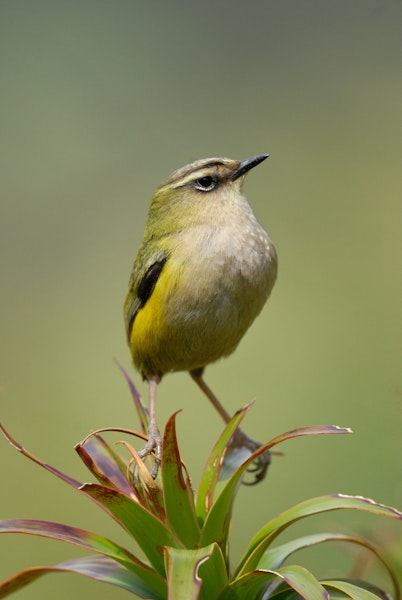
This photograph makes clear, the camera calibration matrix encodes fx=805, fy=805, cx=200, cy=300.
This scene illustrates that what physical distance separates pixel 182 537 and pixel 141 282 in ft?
3.30

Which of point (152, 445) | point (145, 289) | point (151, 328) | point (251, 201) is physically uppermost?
point (251, 201)

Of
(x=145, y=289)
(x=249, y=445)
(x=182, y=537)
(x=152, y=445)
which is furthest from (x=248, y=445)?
(x=182, y=537)

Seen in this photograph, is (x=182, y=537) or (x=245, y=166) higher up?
(x=245, y=166)

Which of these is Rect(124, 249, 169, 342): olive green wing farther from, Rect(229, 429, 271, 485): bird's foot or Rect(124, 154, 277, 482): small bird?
Rect(229, 429, 271, 485): bird's foot

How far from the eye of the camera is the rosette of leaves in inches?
64.4

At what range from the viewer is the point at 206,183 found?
2570 mm

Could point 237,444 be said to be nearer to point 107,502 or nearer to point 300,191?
point 107,502

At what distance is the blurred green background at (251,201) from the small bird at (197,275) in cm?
161

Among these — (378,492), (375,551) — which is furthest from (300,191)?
(375,551)

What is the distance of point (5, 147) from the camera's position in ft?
19.1

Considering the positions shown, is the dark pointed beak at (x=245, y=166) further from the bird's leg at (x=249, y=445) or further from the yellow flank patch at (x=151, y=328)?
the bird's leg at (x=249, y=445)

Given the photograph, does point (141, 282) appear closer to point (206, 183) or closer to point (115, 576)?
point (206, 183)

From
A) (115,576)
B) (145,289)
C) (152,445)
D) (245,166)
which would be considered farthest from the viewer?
(145,289)

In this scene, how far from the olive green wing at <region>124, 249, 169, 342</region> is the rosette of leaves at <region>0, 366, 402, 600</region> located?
31.0 inches
